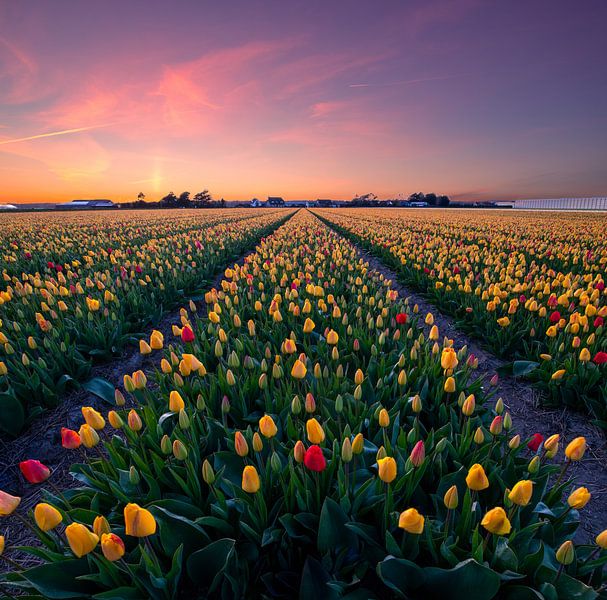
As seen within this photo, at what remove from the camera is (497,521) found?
131 centimetres

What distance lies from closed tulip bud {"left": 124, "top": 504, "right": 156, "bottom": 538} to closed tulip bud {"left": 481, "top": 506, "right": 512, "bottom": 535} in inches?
47.2

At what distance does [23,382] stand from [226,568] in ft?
9.82

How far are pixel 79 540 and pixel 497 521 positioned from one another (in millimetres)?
1497

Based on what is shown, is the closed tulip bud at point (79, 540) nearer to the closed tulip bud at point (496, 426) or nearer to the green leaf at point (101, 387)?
the closed tulip bud at point (496, 426)

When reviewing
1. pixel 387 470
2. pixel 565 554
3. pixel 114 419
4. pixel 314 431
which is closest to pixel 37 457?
pixel 114 419

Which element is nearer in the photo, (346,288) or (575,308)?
(575,308)

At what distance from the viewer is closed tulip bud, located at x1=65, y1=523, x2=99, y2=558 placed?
1255 mm

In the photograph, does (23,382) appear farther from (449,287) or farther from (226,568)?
(449,287)

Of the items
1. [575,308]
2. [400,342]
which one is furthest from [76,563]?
[575,308]

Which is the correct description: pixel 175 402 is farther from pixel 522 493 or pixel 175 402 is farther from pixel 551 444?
pixel 551 444

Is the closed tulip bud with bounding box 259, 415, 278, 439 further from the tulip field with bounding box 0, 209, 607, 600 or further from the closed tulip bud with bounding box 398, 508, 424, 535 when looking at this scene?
the closed tulip bud with bounding box 398, 508, 424, 535

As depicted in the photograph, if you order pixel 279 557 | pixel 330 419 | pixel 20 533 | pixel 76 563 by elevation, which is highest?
pixel 330 419

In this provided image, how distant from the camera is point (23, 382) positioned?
3387 millimetres

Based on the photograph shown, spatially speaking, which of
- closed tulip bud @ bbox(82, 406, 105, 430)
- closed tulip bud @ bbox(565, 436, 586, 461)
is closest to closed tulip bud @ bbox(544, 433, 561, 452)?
closed tulip bud @ bbox(565, 436, 586, 461)
